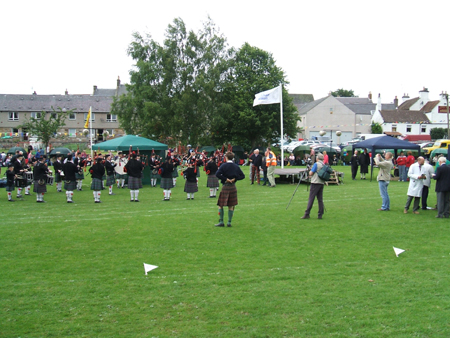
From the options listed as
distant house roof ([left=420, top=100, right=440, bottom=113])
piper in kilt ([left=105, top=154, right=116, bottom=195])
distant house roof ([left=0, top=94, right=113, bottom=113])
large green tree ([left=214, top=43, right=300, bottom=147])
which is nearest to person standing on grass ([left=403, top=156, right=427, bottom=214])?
piper in kilt ([left=105, top=154, right=116, bottom=195])

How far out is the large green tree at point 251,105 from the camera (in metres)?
41.6

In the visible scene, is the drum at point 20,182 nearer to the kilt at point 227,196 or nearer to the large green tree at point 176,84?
the kilt at point 227,196

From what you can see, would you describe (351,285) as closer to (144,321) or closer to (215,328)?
(215,328)

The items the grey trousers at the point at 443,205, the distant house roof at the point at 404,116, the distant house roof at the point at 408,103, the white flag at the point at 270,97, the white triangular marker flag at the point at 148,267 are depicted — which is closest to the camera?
the white triangular marker flag at the point at 148,267

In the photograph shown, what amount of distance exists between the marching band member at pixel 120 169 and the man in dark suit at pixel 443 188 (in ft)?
48.0

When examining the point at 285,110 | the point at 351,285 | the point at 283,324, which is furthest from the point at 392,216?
the point at 285,110

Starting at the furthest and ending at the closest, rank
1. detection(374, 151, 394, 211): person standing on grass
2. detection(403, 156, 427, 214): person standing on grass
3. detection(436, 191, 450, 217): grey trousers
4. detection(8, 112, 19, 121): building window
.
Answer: detection(8, 112, 19, 121): building window → detection(374, 151, 394, 211): person standing on grass → detection(403, 156, 427, 214): person standing on grass → detection(436, 191, 450, 217): grey trousers

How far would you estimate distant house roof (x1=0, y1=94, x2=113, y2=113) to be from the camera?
67.6m

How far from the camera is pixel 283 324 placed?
487 cm

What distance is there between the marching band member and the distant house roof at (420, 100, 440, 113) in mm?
57940

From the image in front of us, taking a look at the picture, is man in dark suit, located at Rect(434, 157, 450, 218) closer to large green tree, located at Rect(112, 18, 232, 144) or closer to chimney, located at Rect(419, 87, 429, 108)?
large green tree, located at Rect(112, 18, 232, 144)

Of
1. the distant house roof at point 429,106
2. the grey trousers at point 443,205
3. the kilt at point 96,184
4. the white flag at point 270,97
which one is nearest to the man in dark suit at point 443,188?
the grey trousers at point 443,205

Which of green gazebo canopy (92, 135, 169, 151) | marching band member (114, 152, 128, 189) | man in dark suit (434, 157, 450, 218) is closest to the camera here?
man in dark suit (434, 157, 450, 218)

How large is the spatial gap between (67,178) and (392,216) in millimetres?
11172
